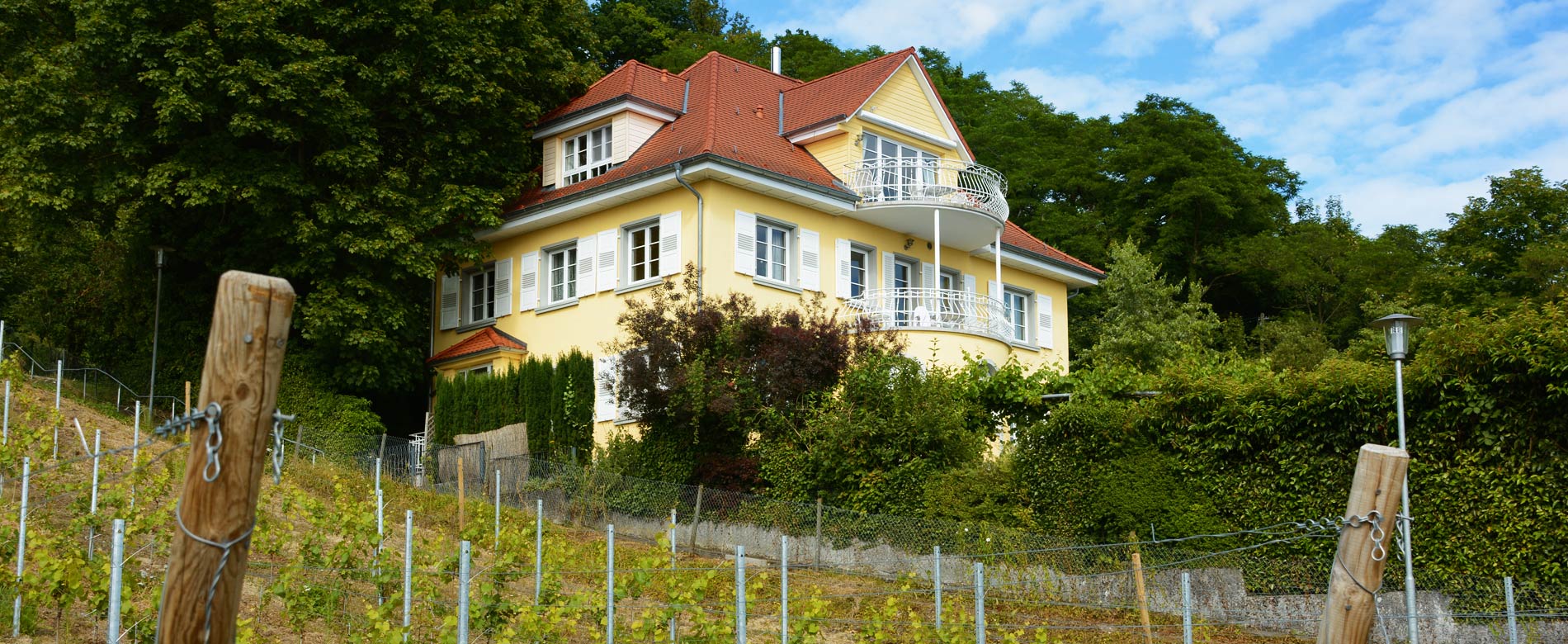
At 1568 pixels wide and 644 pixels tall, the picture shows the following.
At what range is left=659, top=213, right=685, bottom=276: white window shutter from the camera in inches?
1129

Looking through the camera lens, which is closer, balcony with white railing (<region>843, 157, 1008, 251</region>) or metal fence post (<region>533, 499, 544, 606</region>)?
metal fence post (<region>533, 499, 544, 606</region>)

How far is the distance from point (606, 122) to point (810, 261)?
523 cm

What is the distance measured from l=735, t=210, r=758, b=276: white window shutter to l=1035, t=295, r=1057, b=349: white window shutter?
9.58 meters

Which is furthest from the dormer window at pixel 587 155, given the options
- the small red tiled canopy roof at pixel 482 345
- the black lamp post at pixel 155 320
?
the black lamp post at pixel 155 320

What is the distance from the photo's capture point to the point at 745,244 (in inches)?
1133

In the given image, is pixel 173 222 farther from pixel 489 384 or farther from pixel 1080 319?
pixel 1080 319

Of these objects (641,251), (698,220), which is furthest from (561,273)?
(698,220)

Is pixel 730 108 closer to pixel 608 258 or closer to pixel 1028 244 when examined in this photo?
pixel 608 258

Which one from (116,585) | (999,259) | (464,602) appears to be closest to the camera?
(116,585)

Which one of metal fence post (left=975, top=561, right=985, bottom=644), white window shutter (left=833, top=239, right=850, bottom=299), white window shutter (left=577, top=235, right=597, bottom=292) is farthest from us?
white window shutter (left=833, top=239, right=850, bottom=299)

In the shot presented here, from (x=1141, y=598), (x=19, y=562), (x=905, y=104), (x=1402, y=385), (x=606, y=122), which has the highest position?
(x=905, y=104)

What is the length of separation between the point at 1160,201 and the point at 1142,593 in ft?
102

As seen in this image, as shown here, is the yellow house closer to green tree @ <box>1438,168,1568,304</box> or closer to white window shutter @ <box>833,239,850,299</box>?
white window shutter @ <box>833,239,850,299</box>

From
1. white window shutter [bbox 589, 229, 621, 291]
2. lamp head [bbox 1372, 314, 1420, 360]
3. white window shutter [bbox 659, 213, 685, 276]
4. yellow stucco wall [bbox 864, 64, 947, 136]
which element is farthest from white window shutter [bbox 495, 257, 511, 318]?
lamp head [bbox 1372, 314, 1420, 360]
